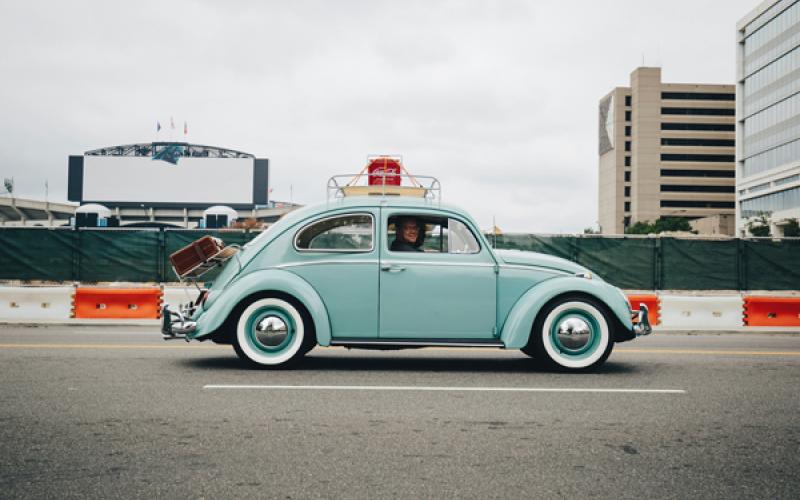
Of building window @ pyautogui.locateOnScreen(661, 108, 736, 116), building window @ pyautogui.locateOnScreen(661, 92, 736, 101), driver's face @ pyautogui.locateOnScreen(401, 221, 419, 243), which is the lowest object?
driver's face @ pyautogui.locateOnScreen(401, 221, 419, 243)

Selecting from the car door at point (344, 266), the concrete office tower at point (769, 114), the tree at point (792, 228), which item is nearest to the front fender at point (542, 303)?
the car door at point (344, 266)

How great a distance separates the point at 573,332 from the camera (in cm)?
722

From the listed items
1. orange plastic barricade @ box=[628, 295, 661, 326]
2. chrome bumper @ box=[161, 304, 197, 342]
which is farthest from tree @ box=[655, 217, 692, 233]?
chrome bumper @ box=[161, 304, 197, 342]

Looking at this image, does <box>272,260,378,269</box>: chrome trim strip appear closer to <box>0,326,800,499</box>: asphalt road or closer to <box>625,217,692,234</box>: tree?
<box>0,326,800,499</box>: asphalt road

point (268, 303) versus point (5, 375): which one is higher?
point (268, 303)

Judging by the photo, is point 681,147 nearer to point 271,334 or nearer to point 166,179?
point 166,179

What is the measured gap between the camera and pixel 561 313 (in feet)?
23.7

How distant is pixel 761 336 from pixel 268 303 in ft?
31.7

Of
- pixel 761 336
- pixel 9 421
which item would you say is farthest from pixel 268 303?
pixel 761 336

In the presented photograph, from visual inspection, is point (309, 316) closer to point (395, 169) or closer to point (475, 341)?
point (475, 341)

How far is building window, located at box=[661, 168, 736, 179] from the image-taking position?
12362 centimetres

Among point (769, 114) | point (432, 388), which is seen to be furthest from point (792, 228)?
point (432, 388)

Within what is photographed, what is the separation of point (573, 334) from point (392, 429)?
10.1 ft

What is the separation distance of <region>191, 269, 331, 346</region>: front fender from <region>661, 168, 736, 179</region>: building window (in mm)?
127216
